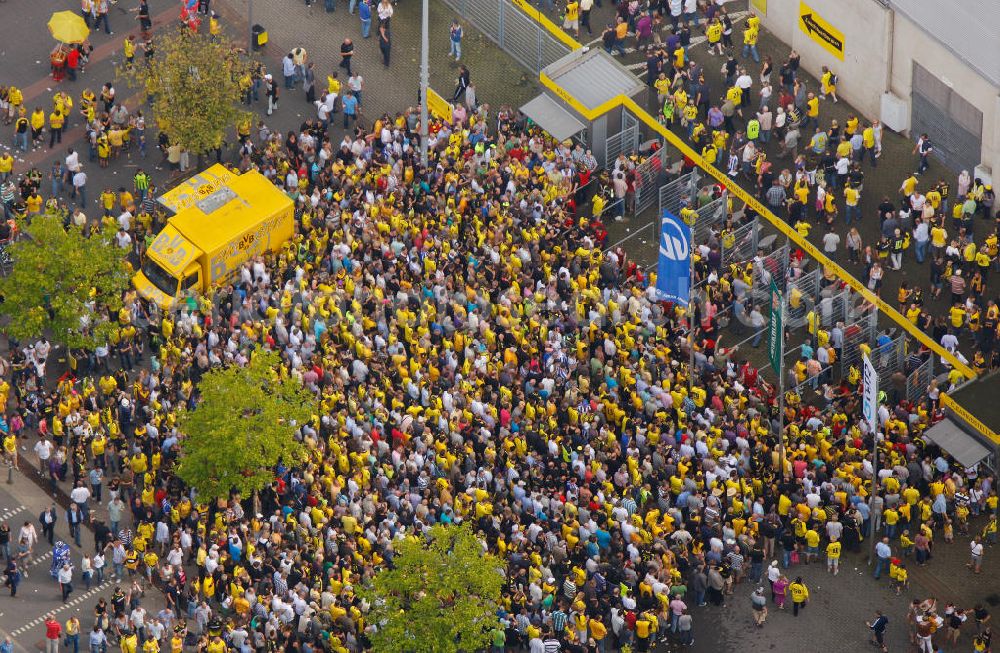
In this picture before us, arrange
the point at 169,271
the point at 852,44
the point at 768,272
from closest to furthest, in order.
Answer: the point at 169,271
the point at 768,272
the point at 852,44

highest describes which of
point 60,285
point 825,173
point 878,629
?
point 825,173

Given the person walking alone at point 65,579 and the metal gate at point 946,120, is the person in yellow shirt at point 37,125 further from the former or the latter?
the metal gate at point 946,120

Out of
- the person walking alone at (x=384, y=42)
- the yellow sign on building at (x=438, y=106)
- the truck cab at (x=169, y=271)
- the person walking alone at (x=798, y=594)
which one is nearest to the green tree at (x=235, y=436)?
the truck cab at (x=169, y=271)

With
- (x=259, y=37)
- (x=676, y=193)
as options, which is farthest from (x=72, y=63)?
(x=676, y=193)

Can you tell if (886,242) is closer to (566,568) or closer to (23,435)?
(566,568)

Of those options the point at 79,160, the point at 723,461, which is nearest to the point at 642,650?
the point at 723,461

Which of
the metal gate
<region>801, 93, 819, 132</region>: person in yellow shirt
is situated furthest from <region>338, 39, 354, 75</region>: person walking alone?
the metal gate

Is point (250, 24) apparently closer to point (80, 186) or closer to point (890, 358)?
point (80, 186)
